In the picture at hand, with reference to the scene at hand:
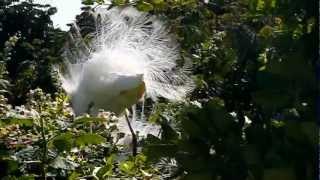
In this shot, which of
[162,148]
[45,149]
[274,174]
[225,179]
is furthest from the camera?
[45,149]

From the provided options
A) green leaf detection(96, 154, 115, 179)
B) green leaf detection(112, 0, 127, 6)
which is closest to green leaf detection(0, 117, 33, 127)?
green leaf detection(96, 154, 115, 179)

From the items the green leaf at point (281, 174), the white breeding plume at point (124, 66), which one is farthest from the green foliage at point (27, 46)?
the green leaf at point (281, 174)

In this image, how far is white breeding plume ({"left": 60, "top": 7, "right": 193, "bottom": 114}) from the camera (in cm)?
248

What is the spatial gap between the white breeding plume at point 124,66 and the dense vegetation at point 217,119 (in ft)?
0.25

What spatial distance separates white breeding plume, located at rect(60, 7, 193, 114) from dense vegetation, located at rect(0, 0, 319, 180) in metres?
0.07

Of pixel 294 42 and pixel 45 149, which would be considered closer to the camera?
pixel 294 42

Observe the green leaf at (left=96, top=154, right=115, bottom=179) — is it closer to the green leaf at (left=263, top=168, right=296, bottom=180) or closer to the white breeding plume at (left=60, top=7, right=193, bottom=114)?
the white breeding plume at (left=60, top=7, right=193, bottom=114)

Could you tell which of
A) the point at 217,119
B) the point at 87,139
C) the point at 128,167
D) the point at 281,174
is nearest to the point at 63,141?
the point at 87,139

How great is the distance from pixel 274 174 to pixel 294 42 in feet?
0.86

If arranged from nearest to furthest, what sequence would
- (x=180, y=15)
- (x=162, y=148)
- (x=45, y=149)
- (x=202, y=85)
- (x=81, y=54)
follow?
(x=162, y=148) → (x=45, y=149) → (x=202, y=85) → (x=81, y=54) → (x=180, y=15)

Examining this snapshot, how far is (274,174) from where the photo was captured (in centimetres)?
100

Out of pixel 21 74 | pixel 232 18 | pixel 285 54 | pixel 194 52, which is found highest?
pixel 285 54

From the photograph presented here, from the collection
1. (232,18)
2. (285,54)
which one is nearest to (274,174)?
(285,54)

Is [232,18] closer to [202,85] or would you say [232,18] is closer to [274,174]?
[202,85]
